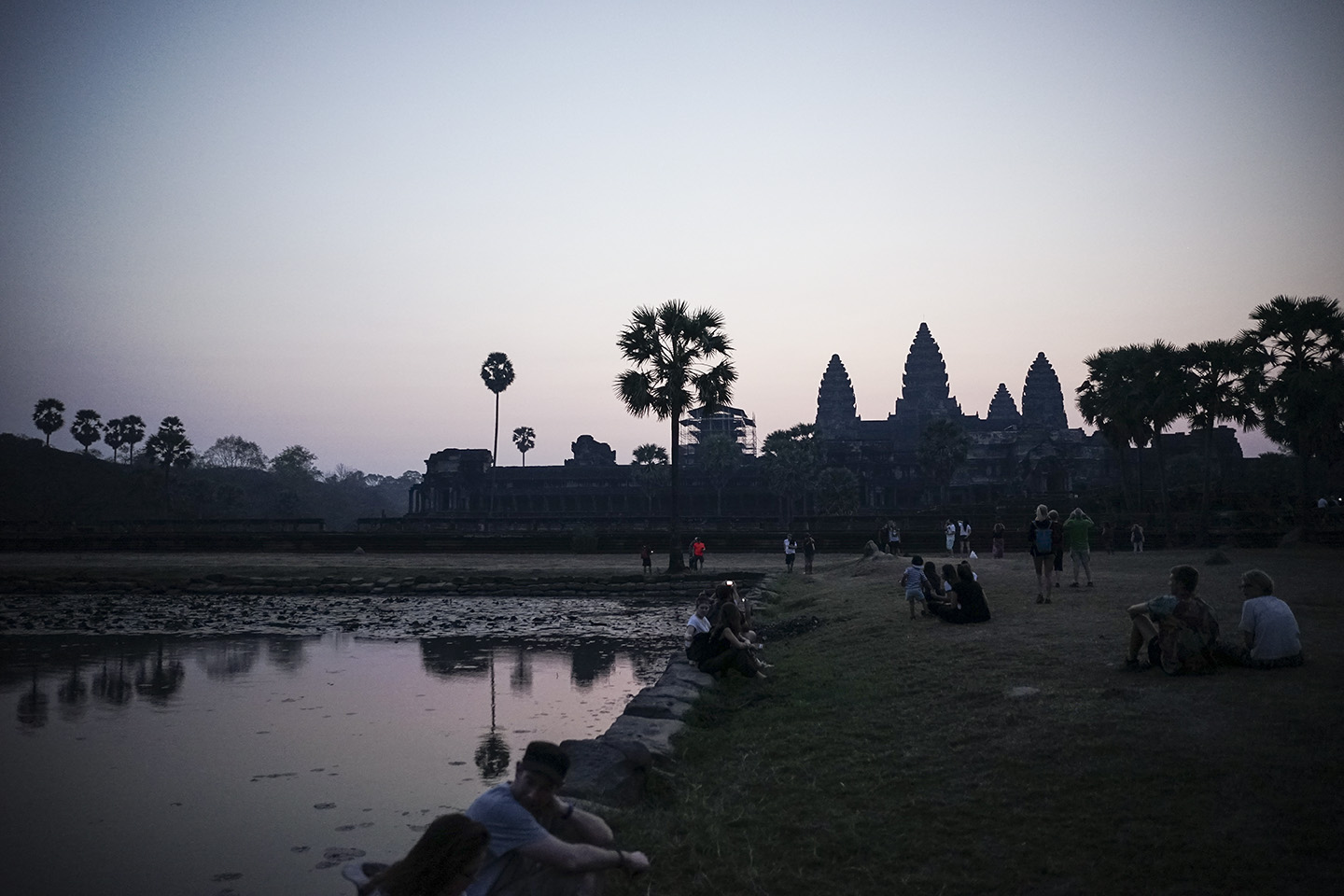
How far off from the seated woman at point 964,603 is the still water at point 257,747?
410cm

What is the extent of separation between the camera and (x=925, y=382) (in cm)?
12194

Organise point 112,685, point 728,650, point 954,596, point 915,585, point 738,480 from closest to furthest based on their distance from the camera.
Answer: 1. point 728,650
2. point 112,685
3. point 954,596
4. point 915,585
5. point 738,480

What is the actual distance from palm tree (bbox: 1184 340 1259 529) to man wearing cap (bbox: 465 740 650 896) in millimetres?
37669

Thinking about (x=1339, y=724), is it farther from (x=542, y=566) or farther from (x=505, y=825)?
(x=542, y=566)

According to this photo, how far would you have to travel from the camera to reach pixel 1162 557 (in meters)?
28.0

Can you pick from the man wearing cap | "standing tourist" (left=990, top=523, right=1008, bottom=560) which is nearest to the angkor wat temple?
"standing tourist" (left=990, top=523, right=1008, bottom=560)

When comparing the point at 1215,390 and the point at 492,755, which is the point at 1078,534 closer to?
the point at 492,755

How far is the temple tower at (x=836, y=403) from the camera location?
120m

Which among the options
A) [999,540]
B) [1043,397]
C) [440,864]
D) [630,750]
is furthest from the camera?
[1043,397]

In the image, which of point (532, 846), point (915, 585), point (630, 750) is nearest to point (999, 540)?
point (915, 585)

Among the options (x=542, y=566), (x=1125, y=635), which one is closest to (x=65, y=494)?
(x=542, y=566)

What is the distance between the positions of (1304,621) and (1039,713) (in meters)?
5.40

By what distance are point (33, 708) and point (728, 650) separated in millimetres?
7762

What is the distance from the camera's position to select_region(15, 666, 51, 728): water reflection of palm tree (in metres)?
9.38
